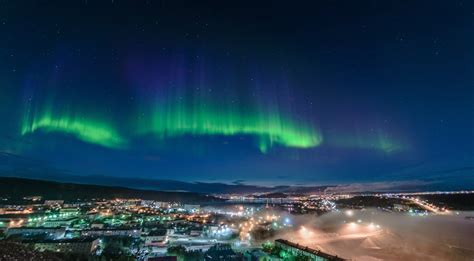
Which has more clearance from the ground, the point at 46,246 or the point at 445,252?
the point at 46,246

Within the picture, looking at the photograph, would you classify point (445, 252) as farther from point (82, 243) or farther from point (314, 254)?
point (82, 243)

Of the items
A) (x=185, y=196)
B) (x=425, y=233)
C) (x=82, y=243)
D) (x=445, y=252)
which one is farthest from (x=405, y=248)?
(x=185, y=196)

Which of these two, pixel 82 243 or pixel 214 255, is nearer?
pixel 214 255

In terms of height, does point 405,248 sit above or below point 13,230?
below

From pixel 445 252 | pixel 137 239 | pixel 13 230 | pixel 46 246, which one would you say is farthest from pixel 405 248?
pixel 13 230

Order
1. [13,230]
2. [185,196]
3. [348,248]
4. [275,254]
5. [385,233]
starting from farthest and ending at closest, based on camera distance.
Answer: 1. [185,196]
2. [385,233]
3. [13,230]
4. [348,248]
5. [275,254]

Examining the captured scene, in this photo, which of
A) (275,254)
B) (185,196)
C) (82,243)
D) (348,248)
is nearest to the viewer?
(275,254)

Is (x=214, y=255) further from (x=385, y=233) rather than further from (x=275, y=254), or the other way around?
(x=385, y=233)

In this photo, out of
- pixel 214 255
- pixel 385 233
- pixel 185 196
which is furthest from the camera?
pixel 185 196

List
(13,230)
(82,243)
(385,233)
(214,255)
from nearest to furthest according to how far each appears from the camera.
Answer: (214,255) < (82,243) < (13,230) < (385,233)
